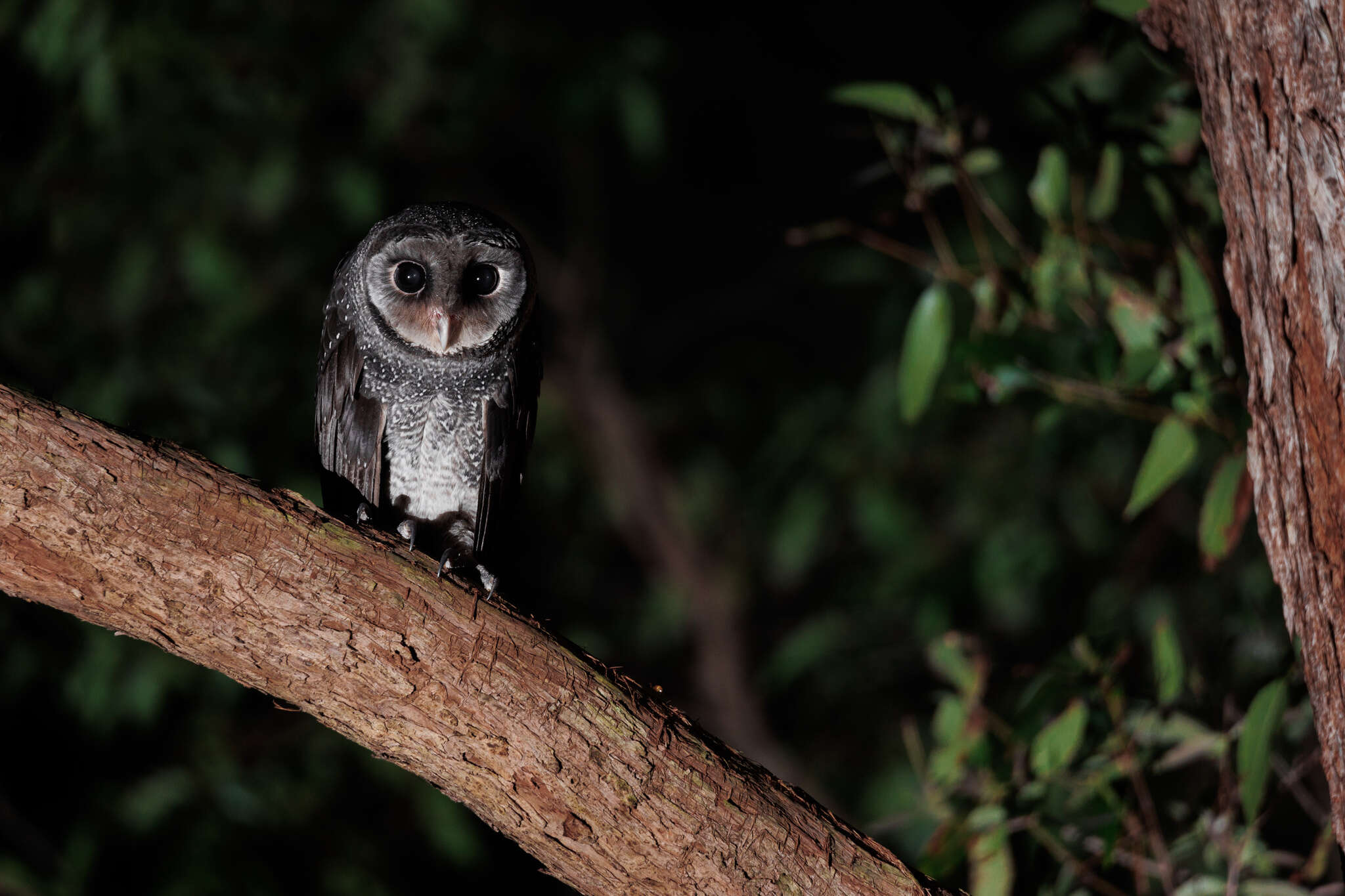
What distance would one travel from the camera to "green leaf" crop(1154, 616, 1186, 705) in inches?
77.4

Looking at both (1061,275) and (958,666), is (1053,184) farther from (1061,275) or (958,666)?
(958,666)

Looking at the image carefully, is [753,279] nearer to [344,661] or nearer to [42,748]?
[42,748]

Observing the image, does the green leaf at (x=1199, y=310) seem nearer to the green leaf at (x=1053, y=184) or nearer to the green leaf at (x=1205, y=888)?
the green leaf at (x=1053, y=184)

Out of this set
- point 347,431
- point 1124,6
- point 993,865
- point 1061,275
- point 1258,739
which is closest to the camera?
point 1258,739

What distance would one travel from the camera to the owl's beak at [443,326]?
225 cm

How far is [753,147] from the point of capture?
552 centimetres

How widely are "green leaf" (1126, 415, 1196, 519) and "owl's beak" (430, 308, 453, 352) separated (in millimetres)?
1280

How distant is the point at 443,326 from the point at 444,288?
0.08m

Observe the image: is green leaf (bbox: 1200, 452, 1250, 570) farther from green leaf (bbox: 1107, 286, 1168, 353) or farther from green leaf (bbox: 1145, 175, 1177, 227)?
green leaf (bbox: 1145, 175, 1177, 227)

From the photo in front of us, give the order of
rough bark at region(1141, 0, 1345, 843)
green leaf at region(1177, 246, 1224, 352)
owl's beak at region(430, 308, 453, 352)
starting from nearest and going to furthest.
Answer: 1. rough bark at region(1141, 0, 1345, 843)
2. green leaf at region(1177, 246, 1224, 352)
3. owl's beak at region(430, 308, 453, 352)

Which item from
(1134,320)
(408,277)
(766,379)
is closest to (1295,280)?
(1134,320)

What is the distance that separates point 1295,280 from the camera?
1354mm

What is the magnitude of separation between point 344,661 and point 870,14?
4.37 meters

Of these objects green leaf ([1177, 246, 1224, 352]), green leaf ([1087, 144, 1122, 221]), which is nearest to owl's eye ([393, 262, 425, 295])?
green leaf ([1087, 144, 1122, 221])
